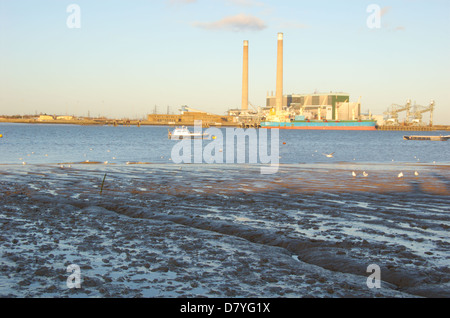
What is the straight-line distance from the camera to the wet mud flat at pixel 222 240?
828cm

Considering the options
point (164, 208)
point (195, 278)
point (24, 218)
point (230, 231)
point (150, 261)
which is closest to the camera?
point (195, 278)

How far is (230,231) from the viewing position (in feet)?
40.7

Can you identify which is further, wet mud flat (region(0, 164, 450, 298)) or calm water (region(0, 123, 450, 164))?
calm water (region(0, 123, 450, 164))

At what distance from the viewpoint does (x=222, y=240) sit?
11453mm

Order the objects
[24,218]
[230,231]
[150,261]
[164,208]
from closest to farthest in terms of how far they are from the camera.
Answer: [150,261], [230,231], [24,218], [164,208]

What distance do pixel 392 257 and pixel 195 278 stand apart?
168 inches

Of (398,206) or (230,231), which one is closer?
(230,231)

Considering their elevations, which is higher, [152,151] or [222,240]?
[222,240]

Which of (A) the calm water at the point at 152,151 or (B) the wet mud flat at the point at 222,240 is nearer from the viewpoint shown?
(B) the wet mud flat at the point at 222,240

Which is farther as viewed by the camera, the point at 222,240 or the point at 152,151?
the point at 152,151

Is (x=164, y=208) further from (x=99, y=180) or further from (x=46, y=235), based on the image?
(x=99, y=180)

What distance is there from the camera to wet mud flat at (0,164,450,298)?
8281 millimetres
